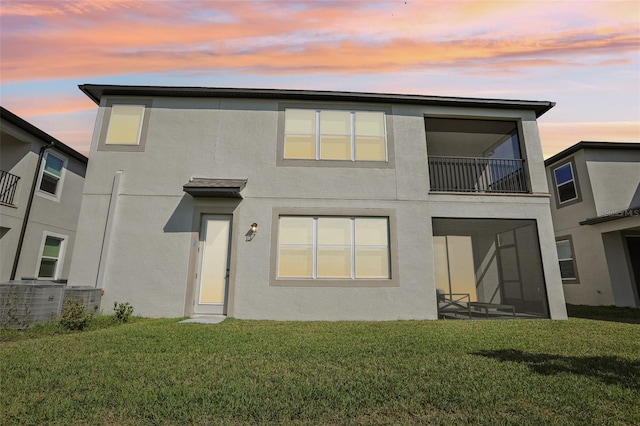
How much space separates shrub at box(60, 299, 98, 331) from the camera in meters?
6.85

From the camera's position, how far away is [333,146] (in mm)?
9906

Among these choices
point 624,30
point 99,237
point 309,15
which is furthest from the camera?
point 99,237

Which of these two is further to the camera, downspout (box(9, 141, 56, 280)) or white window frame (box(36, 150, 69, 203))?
white window frame (box(36, 150, 69, 203))

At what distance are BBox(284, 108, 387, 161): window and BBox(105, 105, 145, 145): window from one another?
462 cm

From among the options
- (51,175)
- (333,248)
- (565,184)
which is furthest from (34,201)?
(565,184)

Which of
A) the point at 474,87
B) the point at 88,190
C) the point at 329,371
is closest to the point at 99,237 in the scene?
the point at 88,190

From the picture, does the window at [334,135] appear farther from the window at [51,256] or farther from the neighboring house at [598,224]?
the window at [51,256]

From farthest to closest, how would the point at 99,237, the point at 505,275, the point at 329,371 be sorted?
the point at 505,275 < the point at 99,237 < the point at 329,371

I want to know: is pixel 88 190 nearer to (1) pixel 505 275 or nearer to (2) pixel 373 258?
(2) pixel 373 258

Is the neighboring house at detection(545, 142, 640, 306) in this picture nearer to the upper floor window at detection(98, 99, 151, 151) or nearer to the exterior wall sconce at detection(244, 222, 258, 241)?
the exterior wall sconce at detection(244, 222, 258, 241)

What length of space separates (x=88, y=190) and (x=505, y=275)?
15.5 meters

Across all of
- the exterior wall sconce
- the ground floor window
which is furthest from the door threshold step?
the ground floor window

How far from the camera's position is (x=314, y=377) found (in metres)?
3.91

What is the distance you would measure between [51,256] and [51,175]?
326 centimetres
